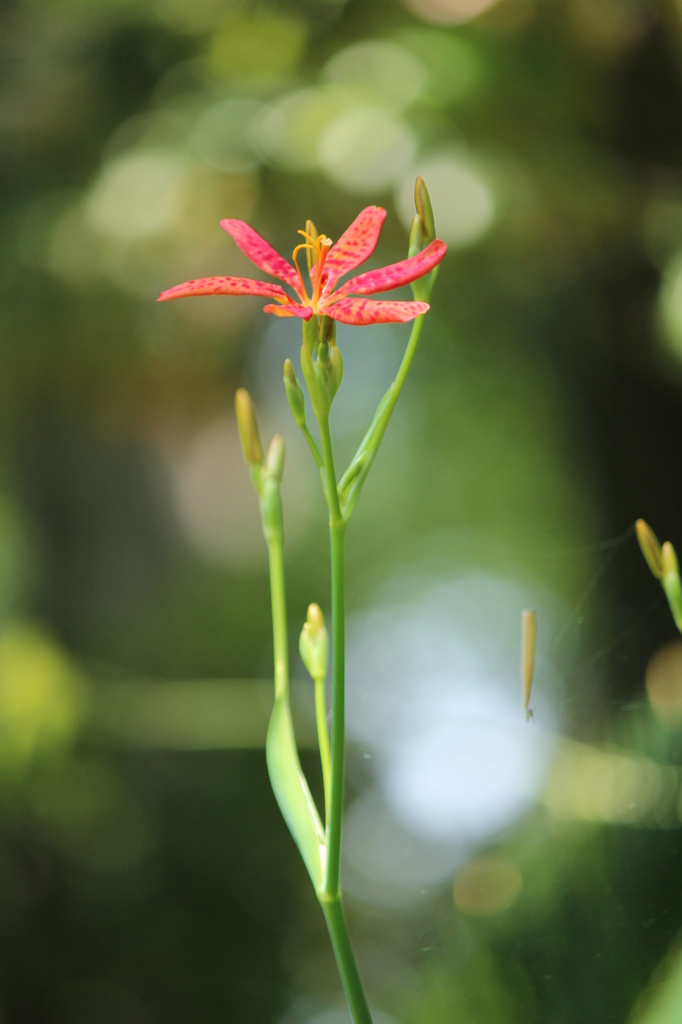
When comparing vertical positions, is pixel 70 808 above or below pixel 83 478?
below

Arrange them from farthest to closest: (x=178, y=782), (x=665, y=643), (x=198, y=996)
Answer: (x=178, y=782) < (x=198, y=996) < (x=665, y=643)

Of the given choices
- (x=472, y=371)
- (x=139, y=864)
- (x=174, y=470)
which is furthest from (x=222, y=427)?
(x=139, y=864)

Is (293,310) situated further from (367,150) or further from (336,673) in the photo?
(367,150)

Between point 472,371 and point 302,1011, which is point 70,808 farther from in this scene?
point 472,371

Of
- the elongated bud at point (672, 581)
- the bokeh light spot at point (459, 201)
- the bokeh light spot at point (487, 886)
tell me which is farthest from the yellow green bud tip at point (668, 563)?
the bokeh light spot at point (459, 201)

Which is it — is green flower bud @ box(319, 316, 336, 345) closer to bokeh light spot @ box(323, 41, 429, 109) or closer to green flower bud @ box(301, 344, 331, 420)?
green flower bud @ box(301, 344, 331, 420)

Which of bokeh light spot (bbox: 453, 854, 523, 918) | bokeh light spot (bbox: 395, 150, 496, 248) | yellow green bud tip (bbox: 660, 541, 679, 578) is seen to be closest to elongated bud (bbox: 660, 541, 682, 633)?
yellow green bud tip (bbox: 660, 541, 679, 578)
